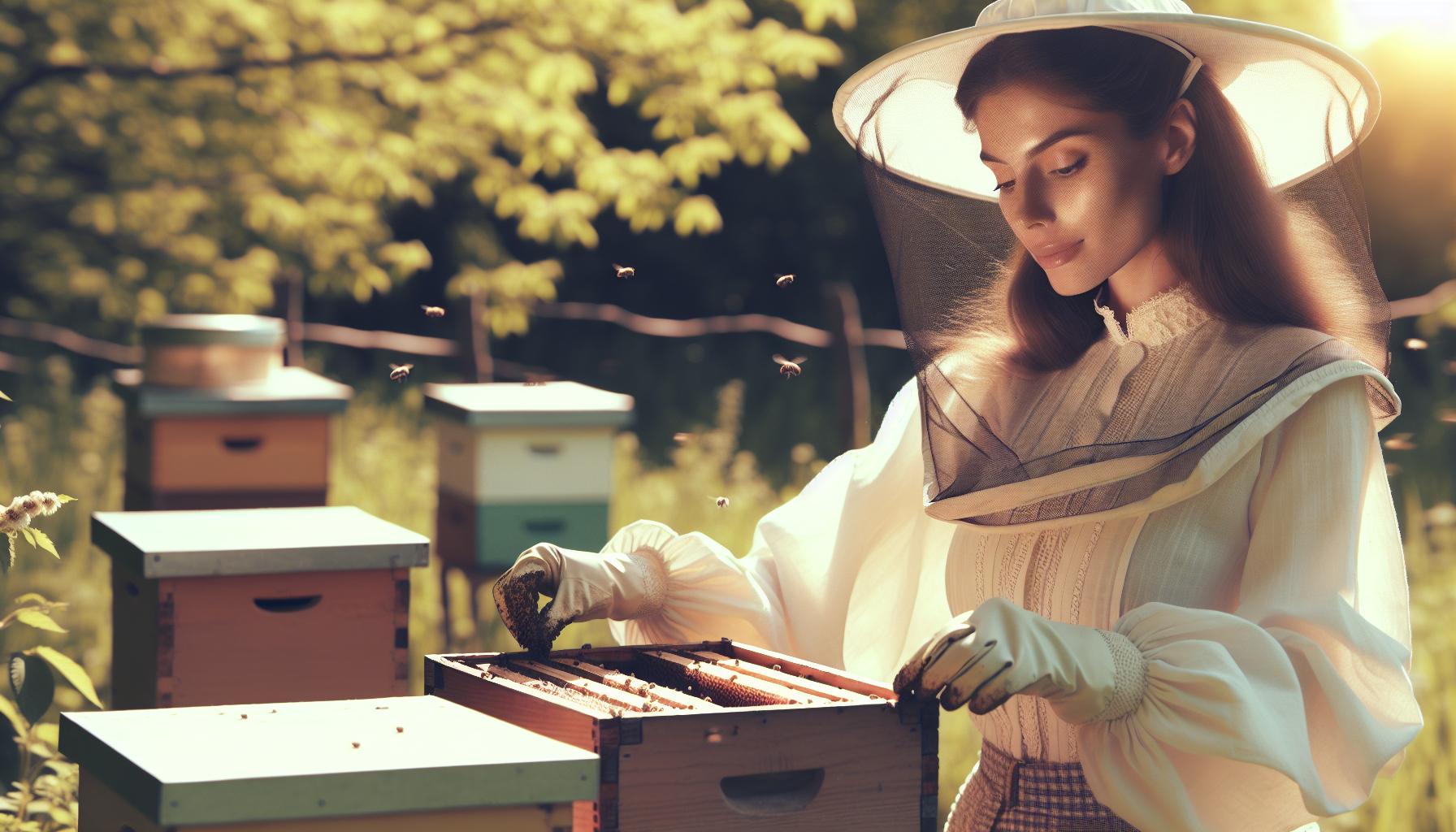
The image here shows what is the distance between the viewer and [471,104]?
25.0 feet

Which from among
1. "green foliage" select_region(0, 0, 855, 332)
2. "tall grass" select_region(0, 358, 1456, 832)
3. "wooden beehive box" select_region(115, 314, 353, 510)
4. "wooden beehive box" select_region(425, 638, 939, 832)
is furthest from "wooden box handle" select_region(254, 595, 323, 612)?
"green foliage" select_region(0, 0, 855, 332)

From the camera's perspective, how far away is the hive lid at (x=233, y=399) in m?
4.71

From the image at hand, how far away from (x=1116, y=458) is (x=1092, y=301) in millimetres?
452

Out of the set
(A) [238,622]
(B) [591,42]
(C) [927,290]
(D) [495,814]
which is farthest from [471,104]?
(D) [495,814]

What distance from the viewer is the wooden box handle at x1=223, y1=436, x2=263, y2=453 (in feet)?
15.8

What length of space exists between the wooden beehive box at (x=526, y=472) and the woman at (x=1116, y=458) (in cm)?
266

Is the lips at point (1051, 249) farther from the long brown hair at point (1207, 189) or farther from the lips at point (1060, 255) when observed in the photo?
the long brown hair at point (1207, 189)

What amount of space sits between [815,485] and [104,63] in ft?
20.8

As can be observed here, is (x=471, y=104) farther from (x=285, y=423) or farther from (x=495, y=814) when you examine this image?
(x=495, y=814)

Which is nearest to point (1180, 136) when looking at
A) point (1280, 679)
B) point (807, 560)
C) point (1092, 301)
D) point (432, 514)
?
point (1092, 301)

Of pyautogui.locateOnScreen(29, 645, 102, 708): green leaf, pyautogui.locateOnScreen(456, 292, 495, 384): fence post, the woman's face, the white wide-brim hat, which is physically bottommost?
pyautogui.locateOnScreen(29, 645, 102, 708): green leaf

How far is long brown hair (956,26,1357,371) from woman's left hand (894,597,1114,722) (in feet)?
1.84

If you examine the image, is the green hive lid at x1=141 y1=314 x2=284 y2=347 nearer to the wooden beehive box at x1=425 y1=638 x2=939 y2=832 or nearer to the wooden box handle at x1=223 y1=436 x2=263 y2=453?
the wooden box handle at x1=223 y1=436 x2=263 y2=453

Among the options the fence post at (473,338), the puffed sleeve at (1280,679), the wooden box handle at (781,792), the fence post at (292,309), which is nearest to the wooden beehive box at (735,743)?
the wooden box handle at (781,792)
